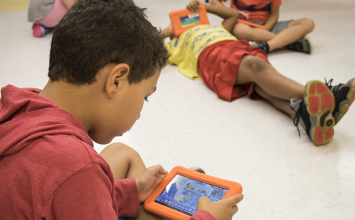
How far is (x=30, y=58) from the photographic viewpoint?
1.84m

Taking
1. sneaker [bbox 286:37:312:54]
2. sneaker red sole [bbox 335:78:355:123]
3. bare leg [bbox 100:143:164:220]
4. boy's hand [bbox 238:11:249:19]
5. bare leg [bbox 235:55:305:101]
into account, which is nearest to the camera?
bare leg [bbox 100:143:164:220]

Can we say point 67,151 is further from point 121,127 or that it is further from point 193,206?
point 193,206

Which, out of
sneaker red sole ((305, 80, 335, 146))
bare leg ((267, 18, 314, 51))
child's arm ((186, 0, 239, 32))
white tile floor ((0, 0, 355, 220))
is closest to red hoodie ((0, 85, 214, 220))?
white tile floor ((0, 0, 355, 220))

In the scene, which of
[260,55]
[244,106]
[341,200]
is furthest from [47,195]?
[260,55]

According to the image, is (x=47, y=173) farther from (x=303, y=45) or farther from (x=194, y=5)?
(x=303, y=45)

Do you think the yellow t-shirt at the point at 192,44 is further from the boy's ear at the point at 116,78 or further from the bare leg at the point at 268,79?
the boy's ear at the point at 116,78

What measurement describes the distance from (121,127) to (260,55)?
39.7 inches

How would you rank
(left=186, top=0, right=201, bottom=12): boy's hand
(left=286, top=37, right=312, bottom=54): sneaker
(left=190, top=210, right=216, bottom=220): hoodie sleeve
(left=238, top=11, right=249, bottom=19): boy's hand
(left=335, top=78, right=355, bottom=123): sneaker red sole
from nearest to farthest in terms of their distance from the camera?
1. (left=190, top=210, right=216, bottom=220): hoodie sleeve
2. (left=335, top=78, right=355, bottom=123): sneaker red sole
3. (left=186, top=0, right=201, bottom=12): boy's hand
4. (left=286, top=37, right=312, bottom=54): sneaker
5. (left=238, top=11, right=249, bottom=19): boy's hand

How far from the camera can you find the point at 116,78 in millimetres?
464

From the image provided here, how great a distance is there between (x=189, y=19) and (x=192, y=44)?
0.20 metres

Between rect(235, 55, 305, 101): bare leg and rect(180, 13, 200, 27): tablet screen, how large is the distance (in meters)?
0.49

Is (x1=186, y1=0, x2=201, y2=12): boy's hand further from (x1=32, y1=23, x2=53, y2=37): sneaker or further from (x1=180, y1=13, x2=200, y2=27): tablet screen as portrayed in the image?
(x1=32, y1=23, x2=53, y2=37): sneaker

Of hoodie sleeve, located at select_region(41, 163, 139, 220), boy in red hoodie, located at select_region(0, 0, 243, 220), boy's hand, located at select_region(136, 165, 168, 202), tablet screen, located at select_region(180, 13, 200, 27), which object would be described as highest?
boy in red hoodie, located at select_region(0, 0, 243, 220)

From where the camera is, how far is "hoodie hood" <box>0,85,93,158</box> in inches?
15.0
